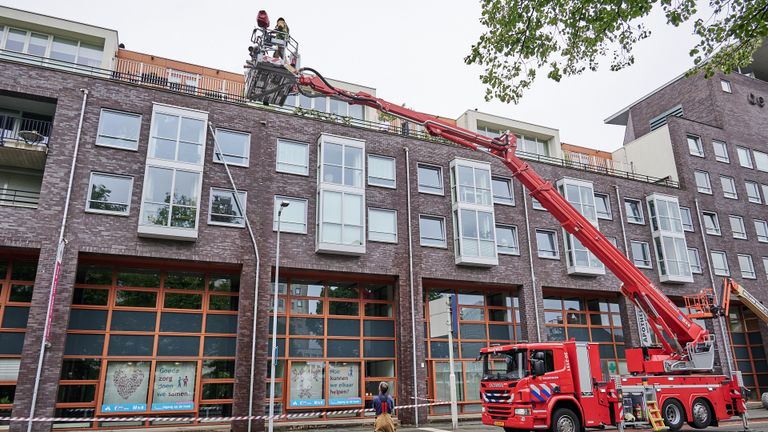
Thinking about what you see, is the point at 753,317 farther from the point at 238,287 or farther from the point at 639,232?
the point at 238,287

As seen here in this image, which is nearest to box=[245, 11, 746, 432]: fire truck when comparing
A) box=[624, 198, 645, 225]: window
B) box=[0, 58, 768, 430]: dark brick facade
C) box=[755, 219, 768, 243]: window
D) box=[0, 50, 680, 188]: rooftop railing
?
box=[0, 58, 768, 430]: dark brick facade

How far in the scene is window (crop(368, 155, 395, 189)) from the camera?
2481 centimetres

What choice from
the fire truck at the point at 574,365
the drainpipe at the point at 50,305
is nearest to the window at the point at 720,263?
the fire truck at the point at 574,365

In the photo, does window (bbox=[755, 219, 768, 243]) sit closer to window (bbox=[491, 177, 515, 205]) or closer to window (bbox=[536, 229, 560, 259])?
window (bbox=[536, 229, 560, 259])

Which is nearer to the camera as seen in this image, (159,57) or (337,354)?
(337,354)

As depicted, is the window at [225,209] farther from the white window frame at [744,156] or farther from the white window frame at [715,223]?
the white window frame at [744,156]

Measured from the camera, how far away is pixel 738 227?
34875 mm

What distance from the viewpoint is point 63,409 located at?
59.6 feet

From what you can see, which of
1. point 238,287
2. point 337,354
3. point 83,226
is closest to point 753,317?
point 337,354

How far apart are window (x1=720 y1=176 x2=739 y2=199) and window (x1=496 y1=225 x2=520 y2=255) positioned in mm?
17267

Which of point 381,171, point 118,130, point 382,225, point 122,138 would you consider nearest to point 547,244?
point 382,225

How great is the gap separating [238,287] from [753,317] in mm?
31160

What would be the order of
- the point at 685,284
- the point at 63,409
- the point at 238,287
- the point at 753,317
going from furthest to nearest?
the point at 753,317 < the point at 685,284 < the point at 238,287 < the point at 63,409

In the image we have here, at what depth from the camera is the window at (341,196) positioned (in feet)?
73.5
